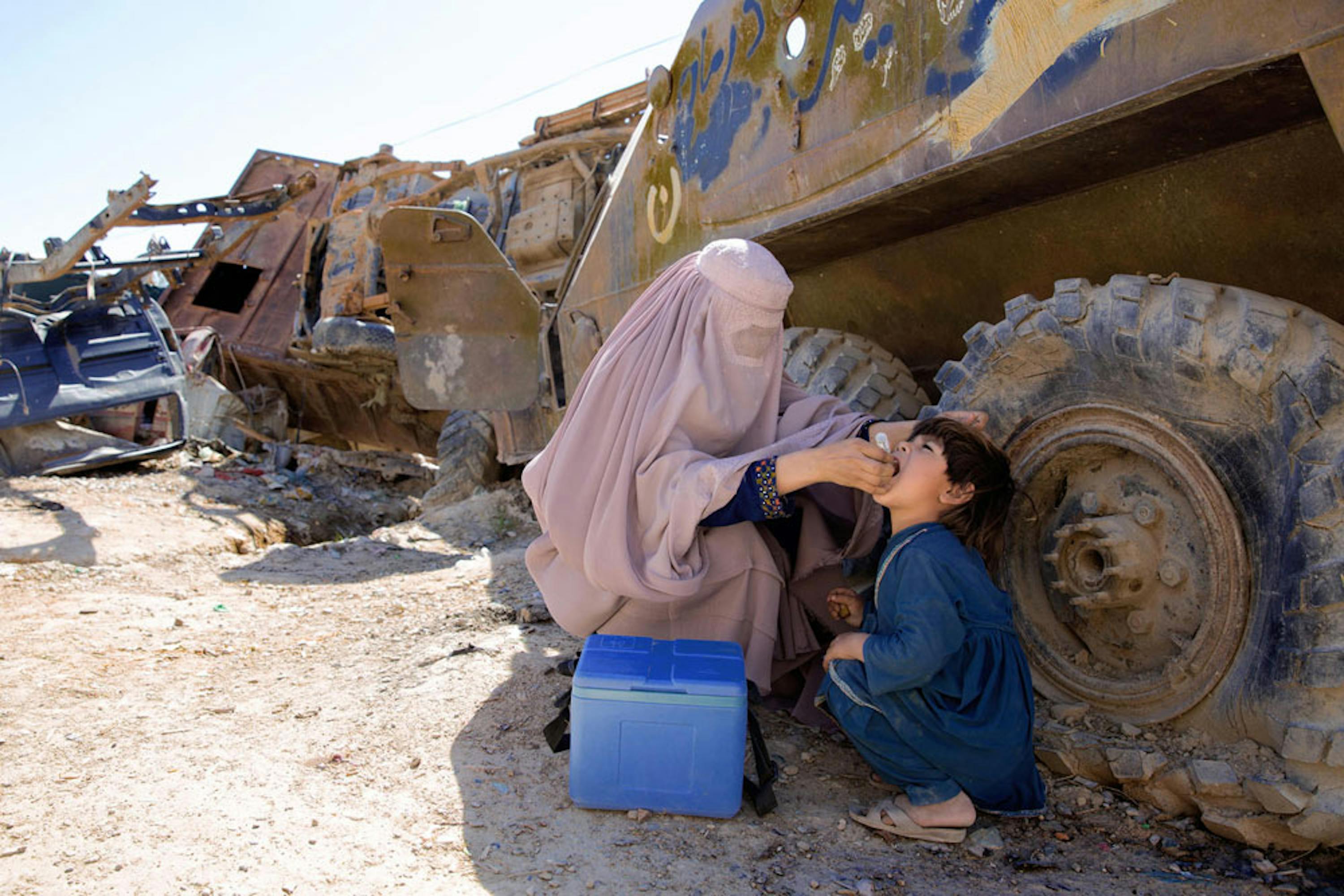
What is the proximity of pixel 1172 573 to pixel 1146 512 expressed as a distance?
14cm

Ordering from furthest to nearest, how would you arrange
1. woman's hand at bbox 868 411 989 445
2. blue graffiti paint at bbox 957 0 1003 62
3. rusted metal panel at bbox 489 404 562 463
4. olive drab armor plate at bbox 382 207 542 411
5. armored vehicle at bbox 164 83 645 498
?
armored vehicle at bbox 164 83 645 498, rusted metal panel at bbox 489 404 562 463, olive drab armor plate at bbox 382 207 542 411, woman's hand at bbox 868 411 989 445, blue graffiti paint at bbox 957 0 1003 62

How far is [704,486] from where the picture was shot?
234cm

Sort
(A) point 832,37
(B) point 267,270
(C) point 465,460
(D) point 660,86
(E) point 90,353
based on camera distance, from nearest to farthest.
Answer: (A) point 832,37
(D) point 660,86
(E) point 90,353
(C) point 465,460
(B) point 267,270

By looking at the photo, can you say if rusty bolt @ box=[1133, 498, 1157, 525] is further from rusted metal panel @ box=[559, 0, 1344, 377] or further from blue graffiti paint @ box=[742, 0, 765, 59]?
blue graffiti paint @ box=[742, 0, 765, 59]

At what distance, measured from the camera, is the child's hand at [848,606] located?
244 centimetres

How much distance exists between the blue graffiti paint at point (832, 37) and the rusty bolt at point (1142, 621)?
167cm

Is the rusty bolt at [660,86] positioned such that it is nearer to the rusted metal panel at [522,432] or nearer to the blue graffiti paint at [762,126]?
the blue graffiti paint at [762,126]

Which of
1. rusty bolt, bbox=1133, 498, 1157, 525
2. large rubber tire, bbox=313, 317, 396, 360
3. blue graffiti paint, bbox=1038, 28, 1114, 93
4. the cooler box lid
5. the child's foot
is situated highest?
blue graffiti paint, bbox=1038, 28, 1114, 93

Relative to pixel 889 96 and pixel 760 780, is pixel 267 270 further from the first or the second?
pixel 760 780

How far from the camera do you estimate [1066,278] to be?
273 centimetres

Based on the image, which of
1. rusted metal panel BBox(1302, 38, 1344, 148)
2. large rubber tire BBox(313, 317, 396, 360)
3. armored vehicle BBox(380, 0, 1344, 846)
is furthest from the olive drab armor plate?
rusted metal panel BBox(1302, 38, 1344, 148)

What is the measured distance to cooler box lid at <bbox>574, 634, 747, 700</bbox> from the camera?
207 cm

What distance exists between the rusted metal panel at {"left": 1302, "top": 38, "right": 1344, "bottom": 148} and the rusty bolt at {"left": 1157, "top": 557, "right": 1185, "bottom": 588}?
0.89 meters

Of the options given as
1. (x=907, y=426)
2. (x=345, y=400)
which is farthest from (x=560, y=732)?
(x=345, y=400)
